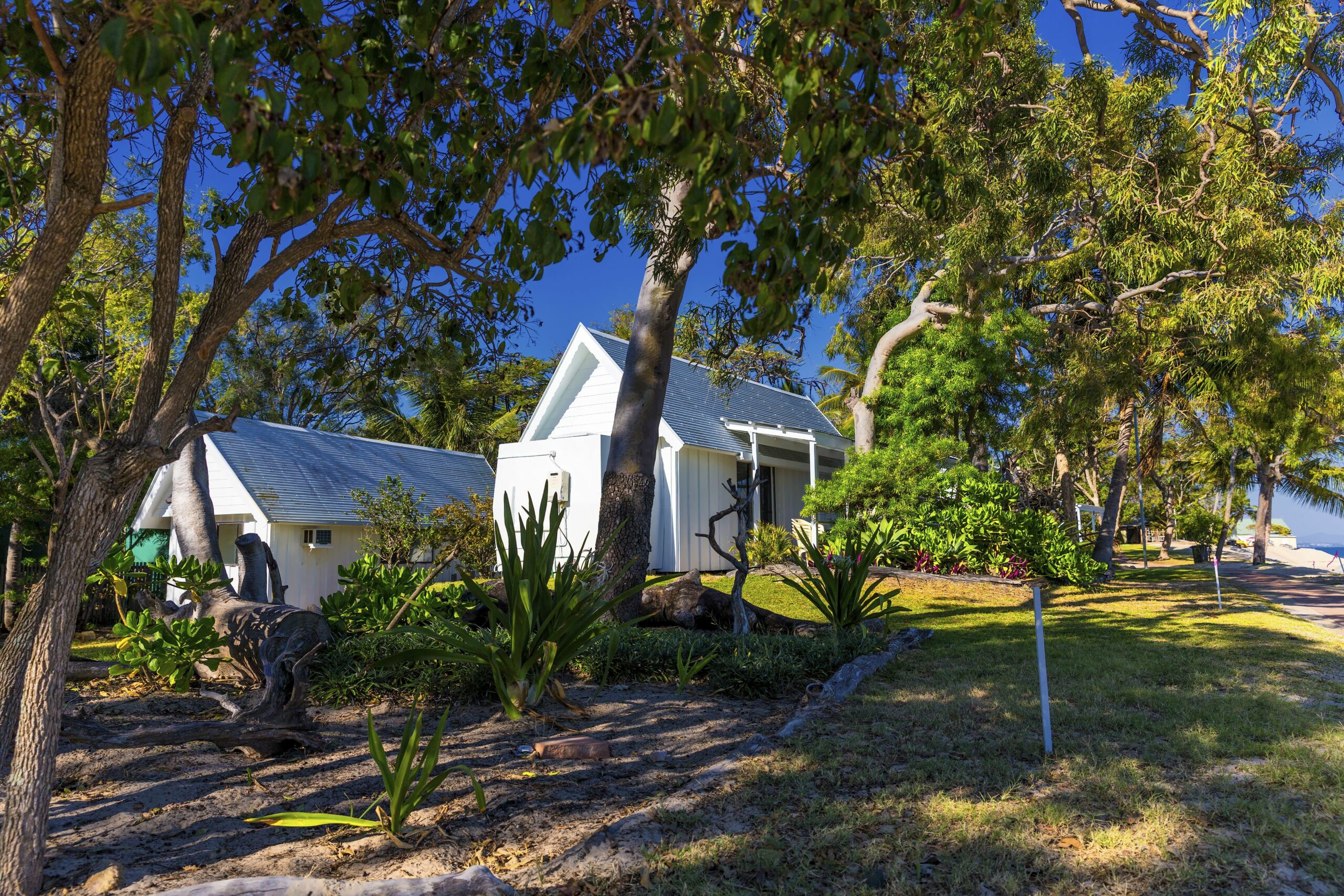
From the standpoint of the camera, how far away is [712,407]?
2036 centimetres

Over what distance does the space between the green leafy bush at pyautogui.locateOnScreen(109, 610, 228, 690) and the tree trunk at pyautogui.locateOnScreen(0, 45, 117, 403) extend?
2.93m

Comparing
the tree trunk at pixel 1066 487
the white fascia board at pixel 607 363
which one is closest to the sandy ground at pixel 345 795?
the white fascia board at pixel 607 363

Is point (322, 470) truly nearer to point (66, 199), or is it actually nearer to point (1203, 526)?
point (66, 199)

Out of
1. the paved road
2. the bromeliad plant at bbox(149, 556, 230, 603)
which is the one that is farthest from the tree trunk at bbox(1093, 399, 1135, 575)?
the bromeliad plant at bbox(149, 556, 230, 603)

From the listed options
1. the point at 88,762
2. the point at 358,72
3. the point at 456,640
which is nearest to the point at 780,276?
the point at 358,72

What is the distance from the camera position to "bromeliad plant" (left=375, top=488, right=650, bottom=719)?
5.21m

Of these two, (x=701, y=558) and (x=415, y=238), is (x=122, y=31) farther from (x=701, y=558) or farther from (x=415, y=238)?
(x=701, y=558)

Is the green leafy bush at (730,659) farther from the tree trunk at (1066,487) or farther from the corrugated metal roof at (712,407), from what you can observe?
the tree trunk at (1066,487)

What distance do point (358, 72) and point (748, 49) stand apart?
602 cm

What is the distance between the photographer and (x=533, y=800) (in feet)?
13.2

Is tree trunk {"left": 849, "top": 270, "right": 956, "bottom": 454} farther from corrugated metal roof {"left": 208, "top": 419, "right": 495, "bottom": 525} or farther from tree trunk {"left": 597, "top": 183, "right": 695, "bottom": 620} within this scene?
corrugated metal roof {"left": 208, "top": 419, "right": 495, "bottom": 525}

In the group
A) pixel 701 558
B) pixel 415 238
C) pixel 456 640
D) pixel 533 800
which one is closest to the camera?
pixel 533 800

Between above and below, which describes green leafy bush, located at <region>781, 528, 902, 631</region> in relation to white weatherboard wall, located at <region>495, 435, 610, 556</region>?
below

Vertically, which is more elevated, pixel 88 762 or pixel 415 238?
pixel 415 238
